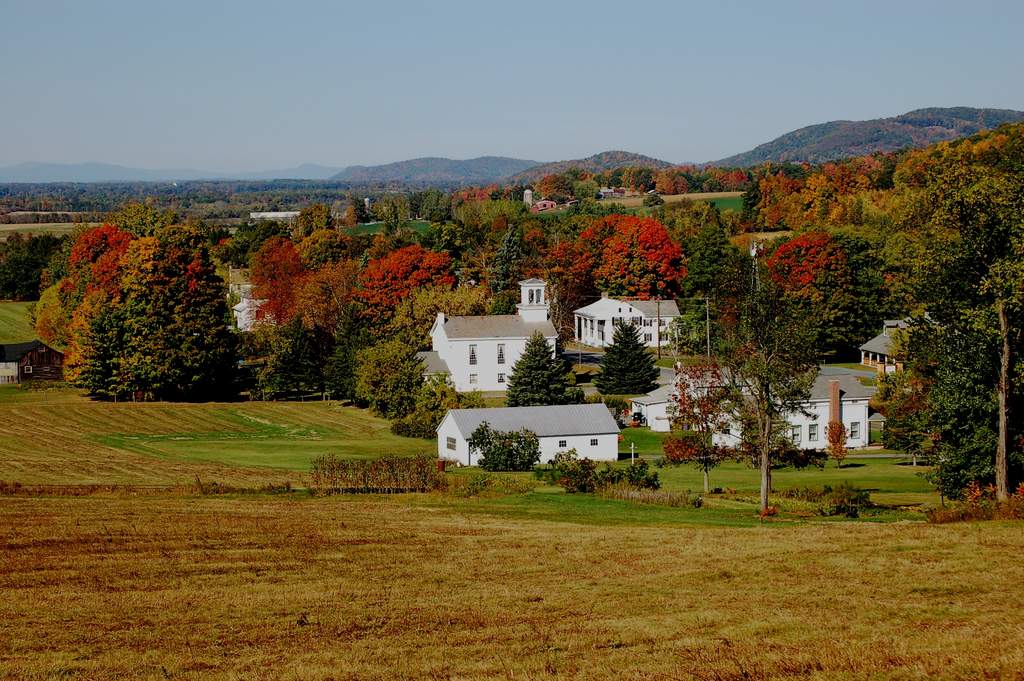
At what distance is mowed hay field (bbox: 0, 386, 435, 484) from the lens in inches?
1726

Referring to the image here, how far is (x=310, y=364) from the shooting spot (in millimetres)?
74125

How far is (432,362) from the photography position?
7456cm

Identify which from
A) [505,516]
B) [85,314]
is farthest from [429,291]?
[505,516]

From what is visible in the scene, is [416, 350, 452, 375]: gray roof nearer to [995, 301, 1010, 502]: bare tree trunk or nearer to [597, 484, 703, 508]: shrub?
[597, 484, 703, 508]: shrub

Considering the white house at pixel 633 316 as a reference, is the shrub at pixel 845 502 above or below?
below

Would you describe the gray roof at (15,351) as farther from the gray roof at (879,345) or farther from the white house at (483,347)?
the gray roof at (879,345)

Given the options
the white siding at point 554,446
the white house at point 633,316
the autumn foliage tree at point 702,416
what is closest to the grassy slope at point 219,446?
the autumn foliage tree at point 702,416

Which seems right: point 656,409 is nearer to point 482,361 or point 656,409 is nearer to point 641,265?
point 482,361

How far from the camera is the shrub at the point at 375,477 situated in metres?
38.4

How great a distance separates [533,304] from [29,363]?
37.8 m

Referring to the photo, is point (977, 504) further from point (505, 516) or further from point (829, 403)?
point (829, 403)

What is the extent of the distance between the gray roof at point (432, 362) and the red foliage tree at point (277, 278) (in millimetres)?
15176

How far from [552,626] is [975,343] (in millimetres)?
22699

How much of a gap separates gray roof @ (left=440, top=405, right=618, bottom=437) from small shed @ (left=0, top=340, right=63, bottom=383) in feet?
143
